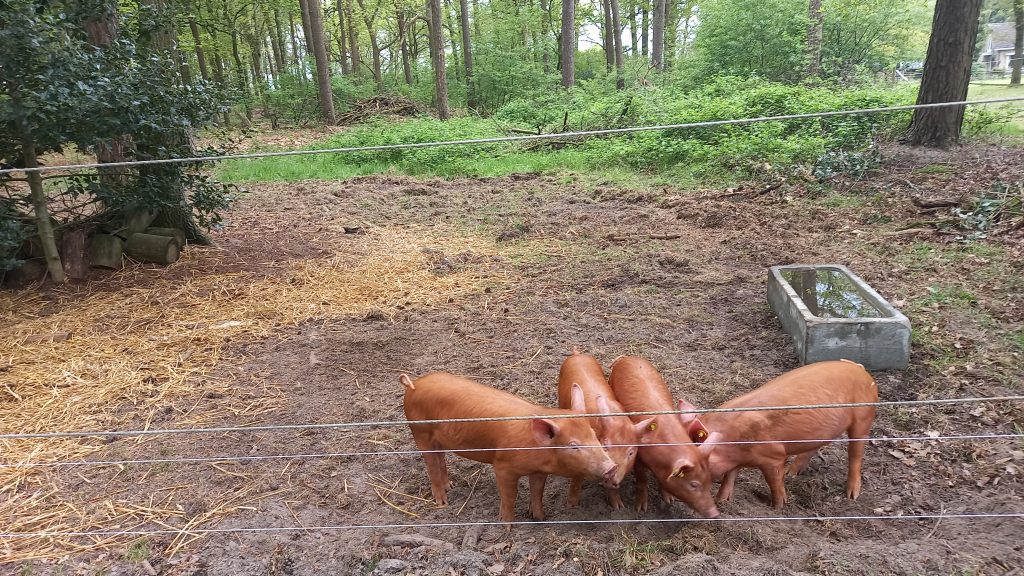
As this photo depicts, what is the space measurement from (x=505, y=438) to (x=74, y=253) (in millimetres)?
6468

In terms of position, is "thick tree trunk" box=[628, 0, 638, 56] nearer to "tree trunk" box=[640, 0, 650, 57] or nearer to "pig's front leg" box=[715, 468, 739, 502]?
"tree trunk" box=[640, 0, 650, 57]

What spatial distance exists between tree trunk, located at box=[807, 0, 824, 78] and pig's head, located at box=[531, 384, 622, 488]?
Answer: 15516 mm

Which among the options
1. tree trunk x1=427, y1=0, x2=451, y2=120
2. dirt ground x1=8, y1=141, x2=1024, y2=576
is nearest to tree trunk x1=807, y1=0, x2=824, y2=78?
dirt ground x1=8, y1=141, x2=1024, y2=576

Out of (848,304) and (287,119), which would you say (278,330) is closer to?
(848,304)

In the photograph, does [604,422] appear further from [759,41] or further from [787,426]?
[759,41]

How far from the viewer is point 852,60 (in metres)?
16.2

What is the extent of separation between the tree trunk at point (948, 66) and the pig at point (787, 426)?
25.1 ft

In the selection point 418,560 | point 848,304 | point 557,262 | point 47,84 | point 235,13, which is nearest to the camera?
point 418,560

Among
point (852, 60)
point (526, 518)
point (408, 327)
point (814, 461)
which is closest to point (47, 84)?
point (408, 327)

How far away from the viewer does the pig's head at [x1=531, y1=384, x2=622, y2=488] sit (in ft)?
8.98

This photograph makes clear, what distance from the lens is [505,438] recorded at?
3014 millimetres

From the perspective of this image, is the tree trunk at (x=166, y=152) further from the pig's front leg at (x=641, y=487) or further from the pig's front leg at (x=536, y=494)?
the pig's front leg at (x=641, y=487)

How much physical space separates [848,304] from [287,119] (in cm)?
2307

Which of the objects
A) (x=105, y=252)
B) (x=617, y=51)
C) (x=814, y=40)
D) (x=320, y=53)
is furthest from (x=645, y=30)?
(x=105, y=252)
